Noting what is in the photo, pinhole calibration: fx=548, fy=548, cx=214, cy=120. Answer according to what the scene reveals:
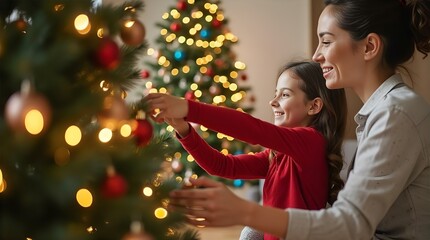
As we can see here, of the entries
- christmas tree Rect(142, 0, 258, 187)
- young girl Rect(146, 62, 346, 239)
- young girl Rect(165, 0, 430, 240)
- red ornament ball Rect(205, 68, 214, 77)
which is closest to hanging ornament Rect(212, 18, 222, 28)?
christmas tree Rect(142, 0, 258, 187)

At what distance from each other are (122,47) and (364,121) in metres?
0.71

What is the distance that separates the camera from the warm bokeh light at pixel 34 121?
71 centimetres

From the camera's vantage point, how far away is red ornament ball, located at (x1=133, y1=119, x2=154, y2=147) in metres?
1.03

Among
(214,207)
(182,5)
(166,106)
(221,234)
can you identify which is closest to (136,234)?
(214,207)

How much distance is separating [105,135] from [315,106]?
3.43ft

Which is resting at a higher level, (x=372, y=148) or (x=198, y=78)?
(x=372, y=148)

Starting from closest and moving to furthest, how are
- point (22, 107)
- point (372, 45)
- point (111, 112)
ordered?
point (22, 107) < point (111, 112) < point (372, 45)

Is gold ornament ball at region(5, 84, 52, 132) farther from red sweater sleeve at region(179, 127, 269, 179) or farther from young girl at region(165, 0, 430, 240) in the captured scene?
red sweater sleeve at region(179, 127, 269, 179)

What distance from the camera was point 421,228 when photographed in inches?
52.3

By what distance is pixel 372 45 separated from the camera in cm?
142

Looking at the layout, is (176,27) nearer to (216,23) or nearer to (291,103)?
(216,23)

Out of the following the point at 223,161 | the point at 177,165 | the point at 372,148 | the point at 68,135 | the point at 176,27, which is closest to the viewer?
the point at 68,135

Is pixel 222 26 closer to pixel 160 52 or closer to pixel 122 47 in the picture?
pixel 160 52

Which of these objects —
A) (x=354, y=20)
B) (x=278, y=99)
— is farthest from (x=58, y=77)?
(x=278, y=99)
